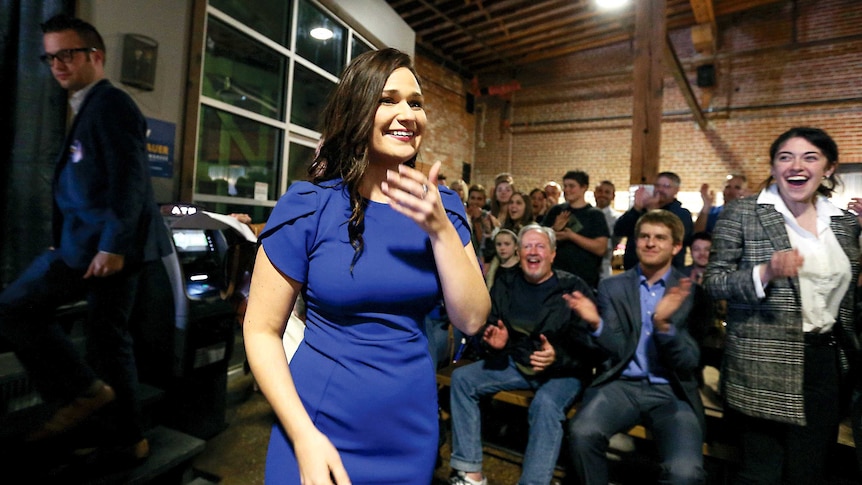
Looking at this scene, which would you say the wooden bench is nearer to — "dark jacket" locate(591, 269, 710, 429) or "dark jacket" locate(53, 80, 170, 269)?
"dark jacket" locate(591, 269, 710, 429)

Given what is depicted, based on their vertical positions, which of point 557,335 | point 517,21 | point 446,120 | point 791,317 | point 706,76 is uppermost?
point 517,21

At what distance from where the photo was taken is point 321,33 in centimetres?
567

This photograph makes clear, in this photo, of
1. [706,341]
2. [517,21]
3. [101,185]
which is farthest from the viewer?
[517,21]

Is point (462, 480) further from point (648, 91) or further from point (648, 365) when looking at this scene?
point (648, 91)

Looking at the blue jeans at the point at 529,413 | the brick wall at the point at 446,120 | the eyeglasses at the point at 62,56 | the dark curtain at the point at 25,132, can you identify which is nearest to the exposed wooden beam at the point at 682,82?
the brick wall at the point at 446,120

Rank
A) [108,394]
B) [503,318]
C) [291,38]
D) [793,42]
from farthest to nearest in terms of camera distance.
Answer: [793,42], [291,38], [503,318], [108,394]

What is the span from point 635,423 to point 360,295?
2063mm

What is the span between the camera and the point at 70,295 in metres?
1.71

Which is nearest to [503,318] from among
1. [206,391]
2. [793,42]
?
[206,391]

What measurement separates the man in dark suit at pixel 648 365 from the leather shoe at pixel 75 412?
2.02m

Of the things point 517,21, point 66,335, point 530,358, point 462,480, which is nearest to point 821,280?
point 530,358

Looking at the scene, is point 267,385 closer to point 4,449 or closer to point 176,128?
point 4,449

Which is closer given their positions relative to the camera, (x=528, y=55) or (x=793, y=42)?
(x=793, y=42)

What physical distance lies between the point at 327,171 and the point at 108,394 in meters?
1.49
